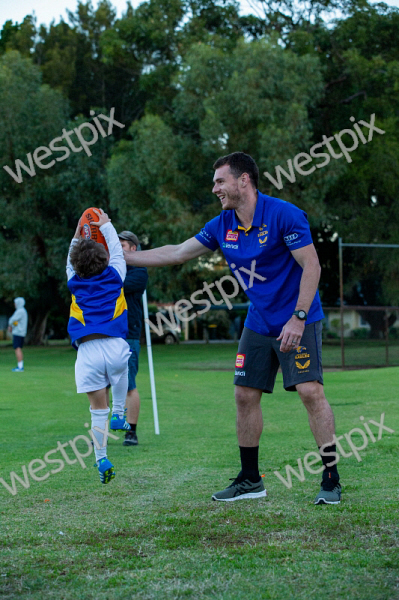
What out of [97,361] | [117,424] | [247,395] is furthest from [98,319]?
[247,395]

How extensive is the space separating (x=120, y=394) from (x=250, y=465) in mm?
1178

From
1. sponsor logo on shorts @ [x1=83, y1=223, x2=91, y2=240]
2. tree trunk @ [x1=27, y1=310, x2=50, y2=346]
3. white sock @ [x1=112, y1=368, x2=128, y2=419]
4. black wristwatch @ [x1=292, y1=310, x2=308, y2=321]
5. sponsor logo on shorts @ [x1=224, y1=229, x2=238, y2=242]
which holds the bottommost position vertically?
tree trunk @ [x1=27, y1=310, x2=50, y2=346]

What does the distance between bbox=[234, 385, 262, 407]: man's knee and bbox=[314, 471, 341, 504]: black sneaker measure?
73 cm

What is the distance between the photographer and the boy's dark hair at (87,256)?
5.07 meters

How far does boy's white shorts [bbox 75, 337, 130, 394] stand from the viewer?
5.27 meters

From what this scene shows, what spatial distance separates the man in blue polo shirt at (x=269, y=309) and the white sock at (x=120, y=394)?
91 cm

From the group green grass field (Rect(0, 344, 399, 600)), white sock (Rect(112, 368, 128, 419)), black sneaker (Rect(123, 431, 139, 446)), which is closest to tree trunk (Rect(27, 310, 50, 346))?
green grass field (Rect(0, 344, 399, 600))

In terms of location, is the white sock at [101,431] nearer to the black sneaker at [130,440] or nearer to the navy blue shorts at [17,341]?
the black sneaker at [130,440]

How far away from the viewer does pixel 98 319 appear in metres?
5.18

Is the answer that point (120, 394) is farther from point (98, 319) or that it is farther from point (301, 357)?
point (301, 357)

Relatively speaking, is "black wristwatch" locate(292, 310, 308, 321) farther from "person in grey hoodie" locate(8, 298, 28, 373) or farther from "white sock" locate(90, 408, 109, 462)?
"person in grey hoodie" locate(8, 298, 28, 373)

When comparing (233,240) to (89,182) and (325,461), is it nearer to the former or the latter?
(325,461)

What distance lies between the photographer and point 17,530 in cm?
420

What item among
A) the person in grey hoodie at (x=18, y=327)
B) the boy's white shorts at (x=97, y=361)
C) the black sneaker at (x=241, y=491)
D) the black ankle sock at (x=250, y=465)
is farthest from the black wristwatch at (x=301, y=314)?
the person in grey hoodie at (x=18, y=327)
